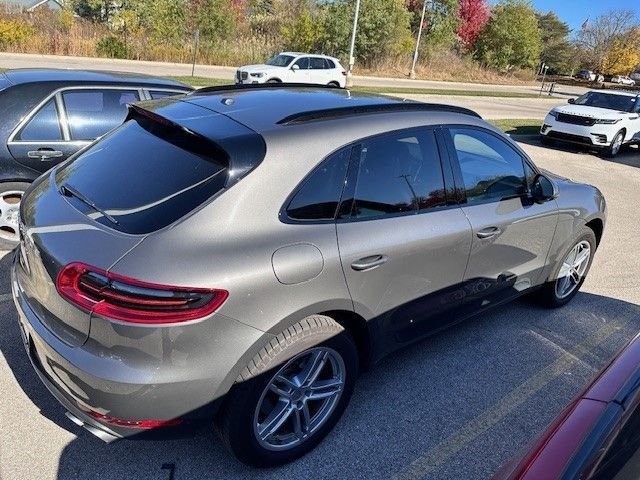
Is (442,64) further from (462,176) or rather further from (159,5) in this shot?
(462,176)

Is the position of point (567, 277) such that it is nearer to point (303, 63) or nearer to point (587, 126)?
point (587, 126)

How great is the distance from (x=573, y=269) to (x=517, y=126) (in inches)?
536

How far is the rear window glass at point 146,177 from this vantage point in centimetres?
216

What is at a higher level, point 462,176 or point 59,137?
point 462,176

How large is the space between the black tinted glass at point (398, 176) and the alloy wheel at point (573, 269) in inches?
80.8

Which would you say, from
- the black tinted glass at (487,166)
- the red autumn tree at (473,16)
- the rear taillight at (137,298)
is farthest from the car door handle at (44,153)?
the red autumn tree at (473,16)

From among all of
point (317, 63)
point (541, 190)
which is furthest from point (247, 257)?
point (317, 63)

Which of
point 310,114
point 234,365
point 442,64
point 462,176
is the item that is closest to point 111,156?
point 310,114

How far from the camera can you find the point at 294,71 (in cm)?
2052

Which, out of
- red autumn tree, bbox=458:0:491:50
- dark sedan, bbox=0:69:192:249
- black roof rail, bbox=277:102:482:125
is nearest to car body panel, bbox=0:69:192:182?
dark sedan, bbox=0:69:192:249

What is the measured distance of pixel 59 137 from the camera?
4.41 metres

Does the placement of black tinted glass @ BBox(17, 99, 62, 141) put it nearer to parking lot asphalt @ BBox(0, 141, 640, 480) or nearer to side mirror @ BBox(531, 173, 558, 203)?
parking lot asphalt @ BBox(0, 141, 640, 480)

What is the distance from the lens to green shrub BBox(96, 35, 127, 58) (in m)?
27.7

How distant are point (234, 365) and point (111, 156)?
51.7 inches
